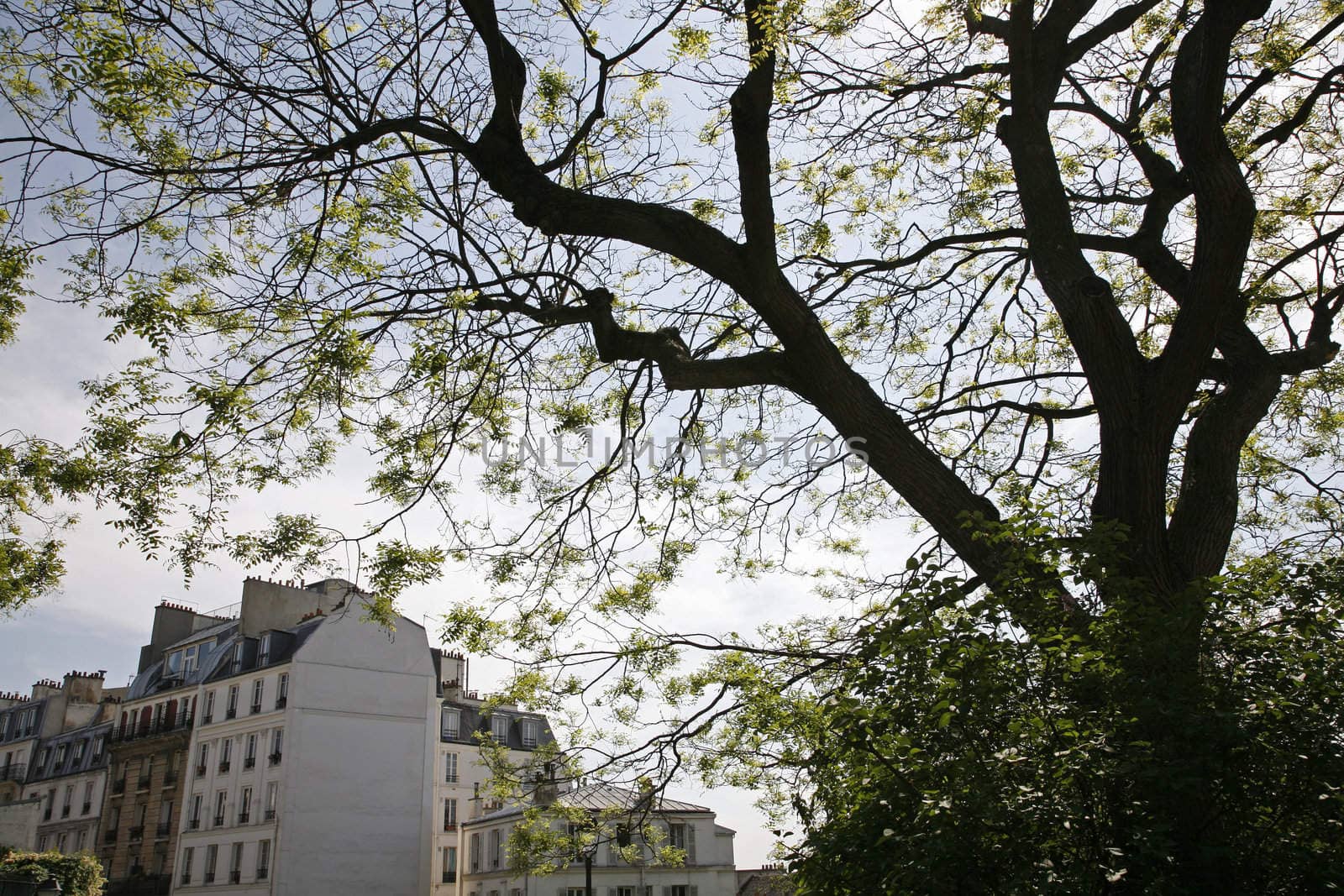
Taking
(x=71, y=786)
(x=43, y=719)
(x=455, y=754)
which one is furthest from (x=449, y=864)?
(x=43, y=719)

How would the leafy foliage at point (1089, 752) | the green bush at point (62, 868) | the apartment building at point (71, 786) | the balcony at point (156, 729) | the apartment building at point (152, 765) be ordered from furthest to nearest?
the apartment building at point (71, 786)
the balcony at point (156, 729)
the apartment building at point (152, 765)
the green bush at point (62, 868)
the leafy foliage at point (1089, 752)

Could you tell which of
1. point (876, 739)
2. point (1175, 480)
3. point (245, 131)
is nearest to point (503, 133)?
point (245, 131)

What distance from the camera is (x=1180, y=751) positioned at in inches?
133

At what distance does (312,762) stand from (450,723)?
766 cm

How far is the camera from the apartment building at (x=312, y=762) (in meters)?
31.3

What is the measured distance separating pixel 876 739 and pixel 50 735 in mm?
52293

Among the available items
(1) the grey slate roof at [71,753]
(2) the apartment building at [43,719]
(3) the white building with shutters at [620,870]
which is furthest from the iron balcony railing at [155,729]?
(3) the white building with shutters at [620,870]

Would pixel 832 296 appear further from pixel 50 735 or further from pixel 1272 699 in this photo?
pixel 50 735

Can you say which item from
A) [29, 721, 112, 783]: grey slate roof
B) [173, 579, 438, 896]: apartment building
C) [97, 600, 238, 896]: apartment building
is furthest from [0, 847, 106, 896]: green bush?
[29, 721, 112, 783]: grey slate roof

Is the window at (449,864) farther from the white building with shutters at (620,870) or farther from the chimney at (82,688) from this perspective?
the chimney at (82,688)

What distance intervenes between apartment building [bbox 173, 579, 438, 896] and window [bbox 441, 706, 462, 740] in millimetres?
2872

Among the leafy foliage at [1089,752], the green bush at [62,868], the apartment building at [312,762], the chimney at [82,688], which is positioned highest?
the chimney at [82,688]

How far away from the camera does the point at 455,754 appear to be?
38125 millimetres

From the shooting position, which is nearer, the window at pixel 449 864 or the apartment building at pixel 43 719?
the window at pixel 449 864
